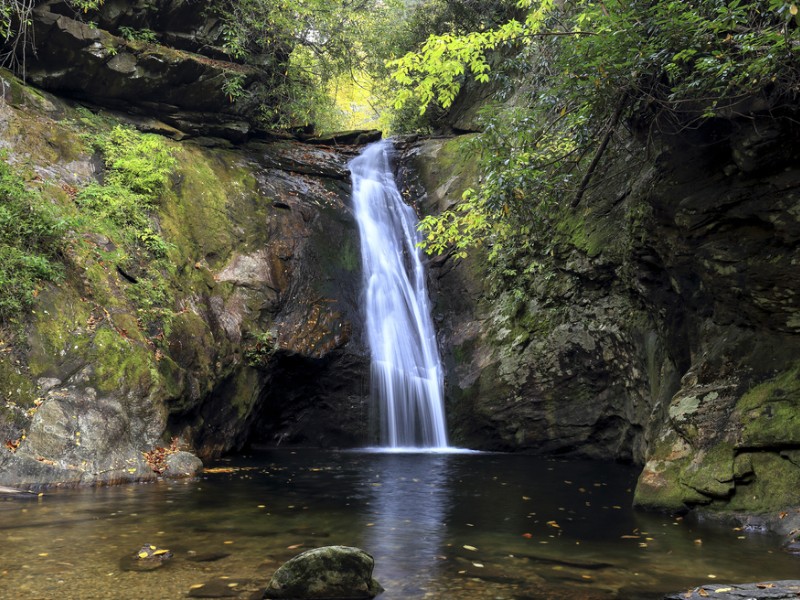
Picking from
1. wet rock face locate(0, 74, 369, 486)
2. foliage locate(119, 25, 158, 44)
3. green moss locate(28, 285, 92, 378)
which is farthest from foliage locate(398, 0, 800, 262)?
foliage locate(119, 25, 158, 44)

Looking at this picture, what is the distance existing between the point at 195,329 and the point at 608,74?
278 inches

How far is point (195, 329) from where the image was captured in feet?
33.3

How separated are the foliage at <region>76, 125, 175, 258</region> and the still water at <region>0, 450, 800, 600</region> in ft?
14.5

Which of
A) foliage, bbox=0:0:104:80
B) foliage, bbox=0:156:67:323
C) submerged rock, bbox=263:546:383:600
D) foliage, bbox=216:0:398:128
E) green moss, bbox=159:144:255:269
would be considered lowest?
submerged rock, bbox=263:546:383:600

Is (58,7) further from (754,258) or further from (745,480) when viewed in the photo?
(745,480)

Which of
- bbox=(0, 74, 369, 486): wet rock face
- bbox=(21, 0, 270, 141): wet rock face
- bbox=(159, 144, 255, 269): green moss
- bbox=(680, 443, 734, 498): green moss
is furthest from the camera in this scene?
bbox=(21, 0, 270, 141): wet rock face

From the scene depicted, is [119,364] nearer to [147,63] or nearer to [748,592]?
[147,63]

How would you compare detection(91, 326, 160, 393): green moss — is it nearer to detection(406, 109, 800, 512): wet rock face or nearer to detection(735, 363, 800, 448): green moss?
detection(406, 109, 800, 512): wet rock face

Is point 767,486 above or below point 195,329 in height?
below

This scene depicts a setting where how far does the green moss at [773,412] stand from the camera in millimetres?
6199

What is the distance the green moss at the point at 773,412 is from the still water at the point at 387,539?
1.00 meters

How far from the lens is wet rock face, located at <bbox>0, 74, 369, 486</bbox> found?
7.70m

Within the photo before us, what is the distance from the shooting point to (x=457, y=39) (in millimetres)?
6855

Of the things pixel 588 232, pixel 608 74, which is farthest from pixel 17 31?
pixel 588 232
